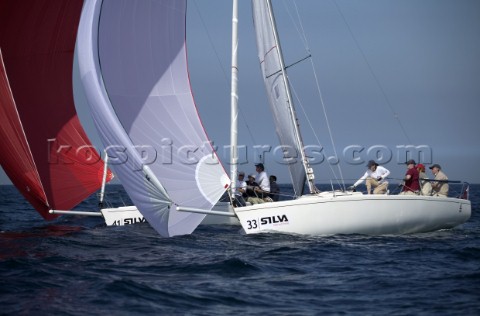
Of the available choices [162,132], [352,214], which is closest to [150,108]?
[162,132]

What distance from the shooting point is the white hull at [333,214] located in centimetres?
1501

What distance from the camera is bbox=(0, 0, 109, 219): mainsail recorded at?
55.3 ft

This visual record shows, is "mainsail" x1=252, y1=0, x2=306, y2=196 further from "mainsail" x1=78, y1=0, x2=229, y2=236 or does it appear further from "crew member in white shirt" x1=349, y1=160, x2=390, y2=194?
"mainsail" x1=78, y1=0, x2=229, y2=236

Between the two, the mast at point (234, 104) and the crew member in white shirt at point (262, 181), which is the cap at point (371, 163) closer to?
the crew member in white shirt at point (262, 181)

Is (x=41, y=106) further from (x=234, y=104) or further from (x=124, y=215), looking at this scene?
(x=234, y=104)

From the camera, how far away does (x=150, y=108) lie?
547 inches

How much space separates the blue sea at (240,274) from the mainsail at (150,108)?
43.0 inches

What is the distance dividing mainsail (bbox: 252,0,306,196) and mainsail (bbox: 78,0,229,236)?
355cm

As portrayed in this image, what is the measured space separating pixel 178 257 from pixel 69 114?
7.26 m

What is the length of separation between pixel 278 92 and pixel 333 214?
3966 mm

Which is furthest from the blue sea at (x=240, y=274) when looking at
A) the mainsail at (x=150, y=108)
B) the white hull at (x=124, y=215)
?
the white hull at (x=124, y=215)

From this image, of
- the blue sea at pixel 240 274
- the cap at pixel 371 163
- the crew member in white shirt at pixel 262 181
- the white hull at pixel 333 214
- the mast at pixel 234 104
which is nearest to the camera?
the blue sea at pixel 240 274

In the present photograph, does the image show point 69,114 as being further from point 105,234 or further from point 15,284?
point 15,284

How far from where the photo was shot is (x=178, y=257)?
1291 centimetres
